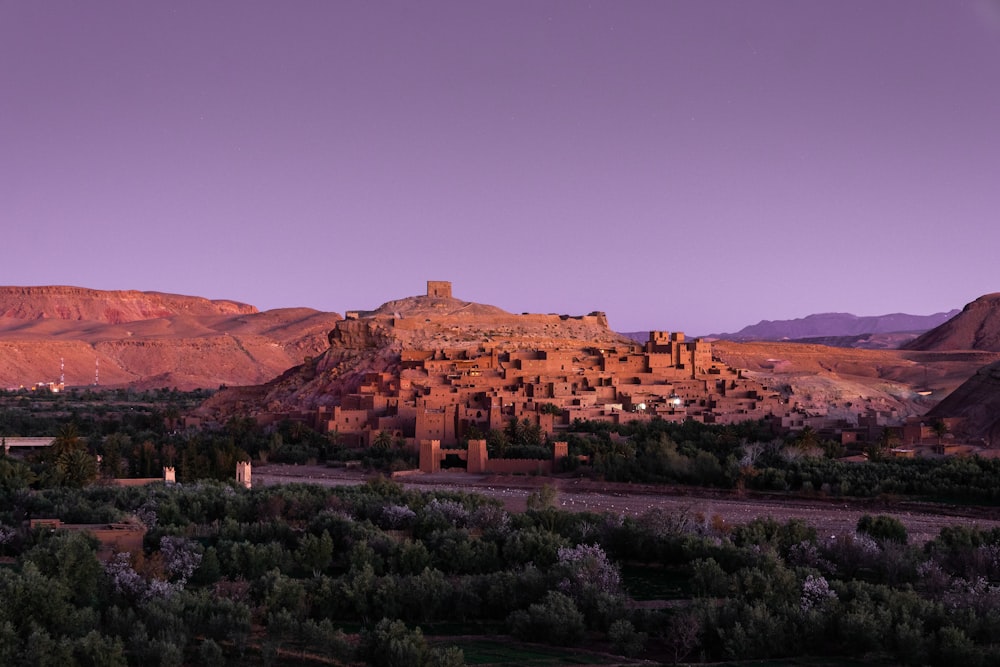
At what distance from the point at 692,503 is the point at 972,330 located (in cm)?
7801

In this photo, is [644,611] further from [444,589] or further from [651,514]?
[651,514]

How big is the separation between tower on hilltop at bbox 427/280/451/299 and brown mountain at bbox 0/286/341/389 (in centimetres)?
2698

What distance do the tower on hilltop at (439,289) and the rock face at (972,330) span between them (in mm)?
50545

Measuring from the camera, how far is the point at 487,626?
49.5ft

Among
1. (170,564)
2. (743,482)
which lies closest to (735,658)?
(170,564)

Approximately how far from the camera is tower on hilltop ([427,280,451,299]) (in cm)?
6044

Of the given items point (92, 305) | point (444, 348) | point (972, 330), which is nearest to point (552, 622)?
point (444, 348)

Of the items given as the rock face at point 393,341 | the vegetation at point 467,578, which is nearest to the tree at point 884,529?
the vegetation at point 467,578

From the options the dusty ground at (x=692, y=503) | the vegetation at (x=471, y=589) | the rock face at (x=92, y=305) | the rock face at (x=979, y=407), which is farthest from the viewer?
the rock face at (x=92, y=305)

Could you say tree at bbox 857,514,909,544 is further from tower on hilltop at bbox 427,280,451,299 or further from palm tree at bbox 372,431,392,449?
tower on hilltop at bbox 427,280,451,299

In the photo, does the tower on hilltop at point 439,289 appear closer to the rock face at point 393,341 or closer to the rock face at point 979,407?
the rock face at point 393,341

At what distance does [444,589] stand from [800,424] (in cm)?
2420

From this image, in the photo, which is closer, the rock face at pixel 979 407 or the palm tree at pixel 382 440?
the rock face at pixel 979 407

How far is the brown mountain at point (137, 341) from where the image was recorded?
291 ft
